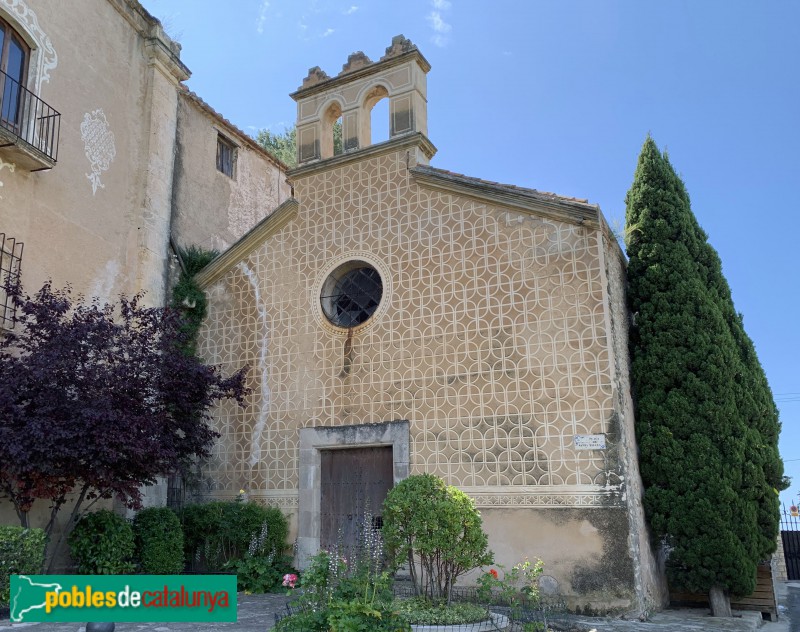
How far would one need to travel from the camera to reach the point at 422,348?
1034 cm

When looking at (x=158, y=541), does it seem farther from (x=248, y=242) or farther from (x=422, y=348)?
(x=248, y=242)

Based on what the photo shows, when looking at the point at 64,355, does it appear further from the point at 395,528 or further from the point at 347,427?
the point at 395,528

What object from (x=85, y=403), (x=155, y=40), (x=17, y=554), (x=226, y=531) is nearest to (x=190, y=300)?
(x=85, y=403)

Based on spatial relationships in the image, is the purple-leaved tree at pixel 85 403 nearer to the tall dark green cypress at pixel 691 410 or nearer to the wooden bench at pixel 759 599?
the tall dark green cypress at pixel 691 410

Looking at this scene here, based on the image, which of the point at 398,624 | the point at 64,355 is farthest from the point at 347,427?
the point at 398,624

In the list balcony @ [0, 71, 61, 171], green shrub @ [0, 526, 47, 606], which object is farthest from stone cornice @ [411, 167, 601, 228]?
green shrub @ [0, 526, 47, 606]

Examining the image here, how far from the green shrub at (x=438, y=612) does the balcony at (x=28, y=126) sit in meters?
7.65

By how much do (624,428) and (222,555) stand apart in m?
6.26

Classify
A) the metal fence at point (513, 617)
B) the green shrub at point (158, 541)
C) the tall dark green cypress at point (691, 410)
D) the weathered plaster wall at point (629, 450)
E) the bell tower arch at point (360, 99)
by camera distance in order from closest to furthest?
the metal fence at point (513, 617)
the weathered plaster wall at point (629, 450)
the tall dark green cypress at point (691, 410)
the green shrub at point (158, 541)
the bell tower arch at point (360, 99)

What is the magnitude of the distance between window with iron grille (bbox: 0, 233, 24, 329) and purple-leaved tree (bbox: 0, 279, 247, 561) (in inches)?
6.4

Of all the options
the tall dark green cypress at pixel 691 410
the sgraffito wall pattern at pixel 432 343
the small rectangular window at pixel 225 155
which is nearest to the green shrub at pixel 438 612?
the sgraffito wall pattern at pixel 432 343

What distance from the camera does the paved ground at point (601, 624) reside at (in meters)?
7.34

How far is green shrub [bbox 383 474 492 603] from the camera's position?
661cm

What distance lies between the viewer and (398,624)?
5727 millimetres
